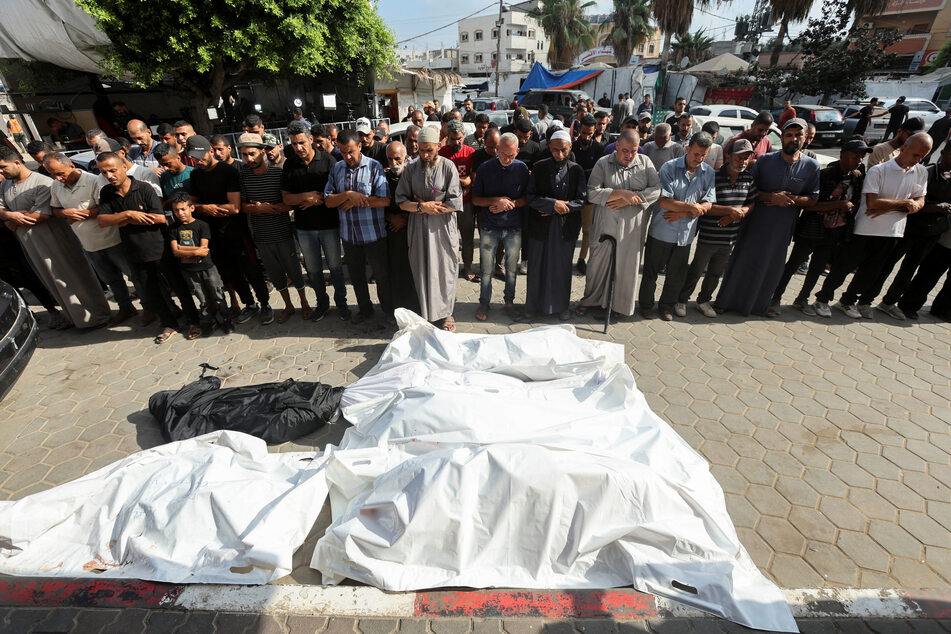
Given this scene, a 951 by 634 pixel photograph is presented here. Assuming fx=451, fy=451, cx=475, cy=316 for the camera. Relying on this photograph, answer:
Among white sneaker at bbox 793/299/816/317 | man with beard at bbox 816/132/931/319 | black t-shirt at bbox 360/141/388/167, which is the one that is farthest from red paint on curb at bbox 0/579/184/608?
man with beard at bbox 816/132/931/319

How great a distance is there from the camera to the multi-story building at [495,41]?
193ft

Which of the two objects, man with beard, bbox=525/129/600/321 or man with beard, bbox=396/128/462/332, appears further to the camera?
man with beard, bbox=525/129/600/321

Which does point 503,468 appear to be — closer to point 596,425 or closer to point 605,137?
point 596,425

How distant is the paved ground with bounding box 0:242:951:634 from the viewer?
262cm

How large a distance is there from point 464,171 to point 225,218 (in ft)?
9.88

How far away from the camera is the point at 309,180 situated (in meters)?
4.57

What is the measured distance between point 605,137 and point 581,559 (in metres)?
7.18

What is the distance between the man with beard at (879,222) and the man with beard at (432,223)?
430 cm

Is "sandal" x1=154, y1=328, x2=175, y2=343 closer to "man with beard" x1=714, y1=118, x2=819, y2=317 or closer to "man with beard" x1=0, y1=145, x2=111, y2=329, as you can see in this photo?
"man with beard" x1=0, y1=145, x2=111, y2=329

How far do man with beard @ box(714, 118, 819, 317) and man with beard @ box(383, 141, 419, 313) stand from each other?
3666 mm

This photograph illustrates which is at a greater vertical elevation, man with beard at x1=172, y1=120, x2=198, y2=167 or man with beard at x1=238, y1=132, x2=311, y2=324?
man with beard at x1=172, y1=120, x2=198, y2=167

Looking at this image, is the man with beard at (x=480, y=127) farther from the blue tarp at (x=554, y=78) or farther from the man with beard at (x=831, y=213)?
the blue tarp at (x=554, y=78)

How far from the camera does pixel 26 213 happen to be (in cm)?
465

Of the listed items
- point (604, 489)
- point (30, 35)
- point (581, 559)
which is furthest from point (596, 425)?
point (30, 35)
